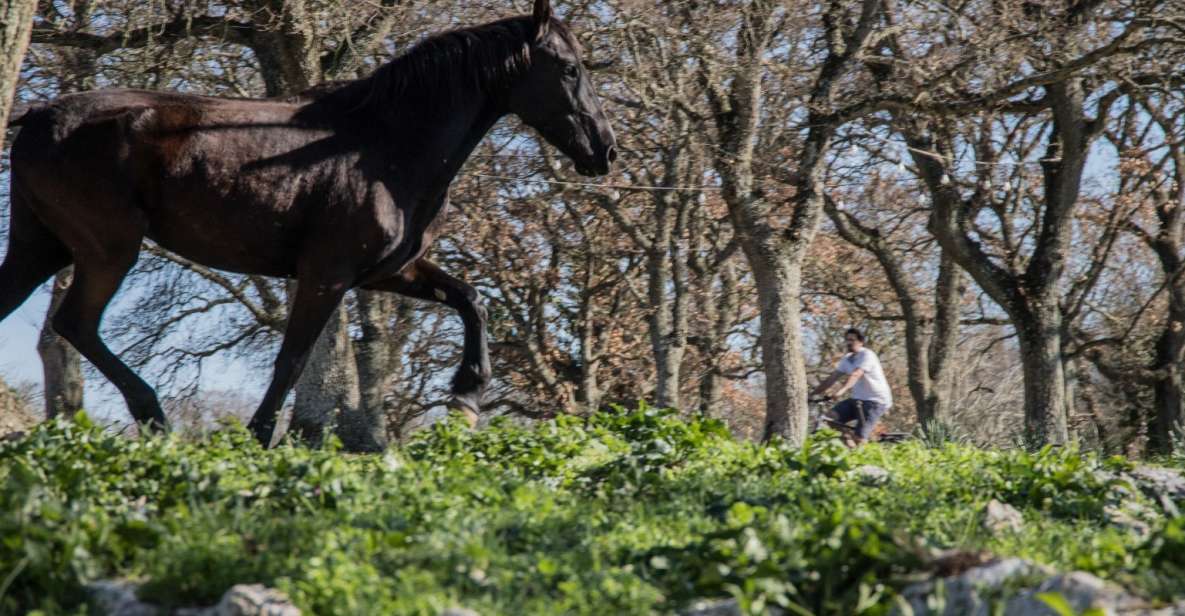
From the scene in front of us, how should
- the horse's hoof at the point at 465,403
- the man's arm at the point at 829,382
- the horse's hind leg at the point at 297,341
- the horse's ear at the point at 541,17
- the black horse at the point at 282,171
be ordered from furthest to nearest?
the man's arm at the point at 829,382
the horse's hoof at the point at 465,403
the horse's ear at the point at 541,17
the horse's hind leg at the point at 297,341
the black horse at the point at 282,171

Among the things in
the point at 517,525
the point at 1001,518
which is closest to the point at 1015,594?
the point at 1001,518

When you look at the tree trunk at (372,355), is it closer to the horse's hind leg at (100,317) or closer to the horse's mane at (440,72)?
the horse's hind leg at (100,317)

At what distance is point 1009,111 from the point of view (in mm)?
15758

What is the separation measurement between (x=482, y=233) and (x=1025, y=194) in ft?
29.5

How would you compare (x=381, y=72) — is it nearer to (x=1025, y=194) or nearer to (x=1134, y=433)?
(x=1025, y=194)

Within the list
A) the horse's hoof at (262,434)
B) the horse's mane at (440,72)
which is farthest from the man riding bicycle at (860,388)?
the horse's hoof at (262,434)

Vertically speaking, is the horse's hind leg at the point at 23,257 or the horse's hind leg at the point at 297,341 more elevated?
the horse's hind leg at the point at 23,257

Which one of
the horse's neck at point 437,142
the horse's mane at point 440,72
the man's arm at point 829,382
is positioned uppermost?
the horse's mane at point 440,72

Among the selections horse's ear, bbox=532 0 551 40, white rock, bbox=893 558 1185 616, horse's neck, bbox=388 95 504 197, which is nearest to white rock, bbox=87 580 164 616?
white rock, bbox=893 558 1185 616

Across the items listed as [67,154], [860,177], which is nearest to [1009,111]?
[860,177]

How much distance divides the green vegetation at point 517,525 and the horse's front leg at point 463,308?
147 centimetres

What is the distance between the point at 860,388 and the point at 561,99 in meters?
6.88

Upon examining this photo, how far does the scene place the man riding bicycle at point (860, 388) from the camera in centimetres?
1334

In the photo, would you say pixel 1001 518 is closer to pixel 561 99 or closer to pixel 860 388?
pixel 561 99
